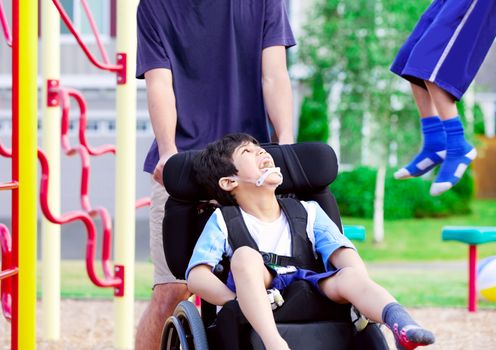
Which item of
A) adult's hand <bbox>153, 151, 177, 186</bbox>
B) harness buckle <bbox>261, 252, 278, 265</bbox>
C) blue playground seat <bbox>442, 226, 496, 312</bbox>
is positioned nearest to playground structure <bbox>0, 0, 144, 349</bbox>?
adult's hand <bbox>153, 151, 177, 186</bbox>

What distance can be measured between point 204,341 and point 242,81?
3.35 ft

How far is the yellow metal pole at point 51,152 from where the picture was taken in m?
5.79

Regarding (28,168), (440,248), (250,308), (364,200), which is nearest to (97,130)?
(364,200)

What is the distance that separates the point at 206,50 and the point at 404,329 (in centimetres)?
133

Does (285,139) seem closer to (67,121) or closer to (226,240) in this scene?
(226,240)

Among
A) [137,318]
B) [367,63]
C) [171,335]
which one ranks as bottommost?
[137,318]

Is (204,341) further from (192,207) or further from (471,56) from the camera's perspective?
(471,56)

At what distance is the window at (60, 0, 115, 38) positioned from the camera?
14.5m

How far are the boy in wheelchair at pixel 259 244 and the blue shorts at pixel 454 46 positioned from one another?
65cm

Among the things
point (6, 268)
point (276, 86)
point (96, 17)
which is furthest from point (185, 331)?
point (96, 17)

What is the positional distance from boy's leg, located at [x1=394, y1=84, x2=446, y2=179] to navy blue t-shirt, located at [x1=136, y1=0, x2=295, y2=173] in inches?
23.1

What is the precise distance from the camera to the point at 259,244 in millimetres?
3311

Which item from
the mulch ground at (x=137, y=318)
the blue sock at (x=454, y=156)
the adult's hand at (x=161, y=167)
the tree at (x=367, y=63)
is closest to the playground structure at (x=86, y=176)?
the mulch ground at (x=137, y=318)

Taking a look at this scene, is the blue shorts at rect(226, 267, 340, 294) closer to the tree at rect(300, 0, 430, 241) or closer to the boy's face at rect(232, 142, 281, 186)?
the boy's face at rect(232, 142, 281, 186)
